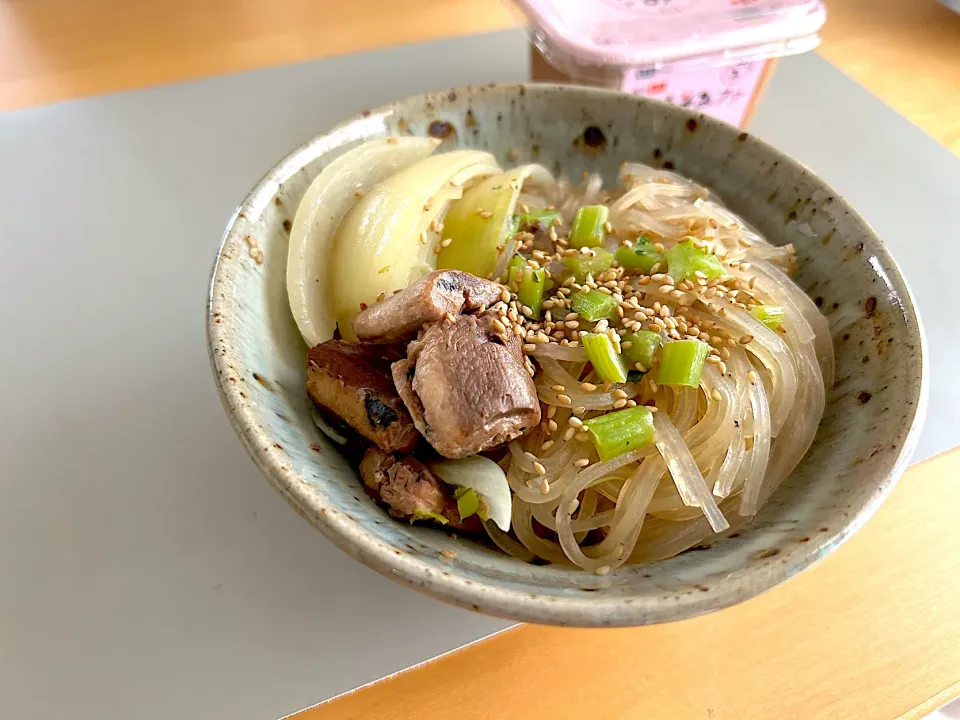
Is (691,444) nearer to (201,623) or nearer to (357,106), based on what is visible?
(201,623)

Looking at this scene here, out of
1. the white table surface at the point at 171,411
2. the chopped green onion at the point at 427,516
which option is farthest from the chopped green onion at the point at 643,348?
the white table surface at the point at 171,411

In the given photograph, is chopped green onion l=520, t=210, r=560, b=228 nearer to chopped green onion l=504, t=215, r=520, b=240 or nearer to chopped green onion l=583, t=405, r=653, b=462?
chopped green onion l=504, t=215, r=520, b=240

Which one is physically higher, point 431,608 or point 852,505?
point 852,505

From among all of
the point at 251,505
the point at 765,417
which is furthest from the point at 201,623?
the point at 765,417

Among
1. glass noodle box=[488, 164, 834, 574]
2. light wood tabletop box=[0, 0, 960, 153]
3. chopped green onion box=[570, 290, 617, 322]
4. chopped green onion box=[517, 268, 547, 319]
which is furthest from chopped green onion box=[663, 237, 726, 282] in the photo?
light wood tabletop box=[0, 0, 960, 153]

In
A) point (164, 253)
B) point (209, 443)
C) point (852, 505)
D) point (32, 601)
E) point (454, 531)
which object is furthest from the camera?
point (164, 253)

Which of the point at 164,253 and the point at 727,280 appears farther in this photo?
the point at 164,253

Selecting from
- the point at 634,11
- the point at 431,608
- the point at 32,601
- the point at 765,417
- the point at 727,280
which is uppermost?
the point at 634,11
